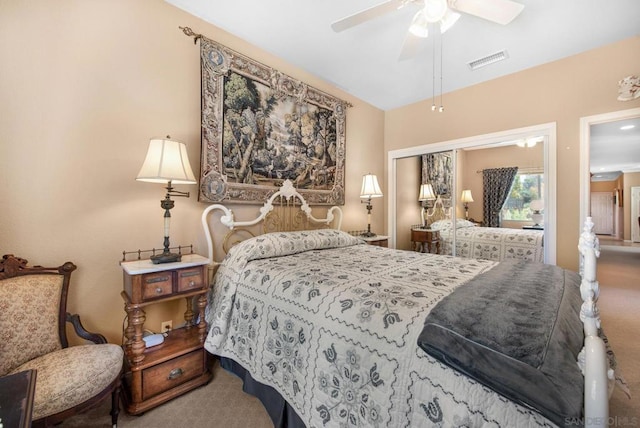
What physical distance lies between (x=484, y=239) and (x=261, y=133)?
3152mm

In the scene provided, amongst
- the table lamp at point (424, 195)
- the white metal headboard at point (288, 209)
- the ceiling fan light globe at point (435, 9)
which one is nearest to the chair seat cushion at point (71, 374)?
the white metal headboard at point (288, 209)

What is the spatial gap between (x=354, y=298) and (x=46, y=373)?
5.08ft

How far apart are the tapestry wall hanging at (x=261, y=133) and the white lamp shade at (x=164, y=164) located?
0.45m

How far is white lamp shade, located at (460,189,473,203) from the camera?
3644mm

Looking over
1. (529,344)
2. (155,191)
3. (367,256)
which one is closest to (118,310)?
(155,191)

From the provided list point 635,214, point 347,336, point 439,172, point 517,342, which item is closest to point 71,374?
point 347,336

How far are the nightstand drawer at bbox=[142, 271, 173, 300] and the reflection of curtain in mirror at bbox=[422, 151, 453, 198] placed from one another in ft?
11.7

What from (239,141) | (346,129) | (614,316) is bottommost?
(614,316)

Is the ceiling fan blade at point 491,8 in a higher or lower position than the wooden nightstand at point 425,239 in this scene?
higher

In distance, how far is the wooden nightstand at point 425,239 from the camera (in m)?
3.88

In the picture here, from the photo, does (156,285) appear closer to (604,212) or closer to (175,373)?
(175,373)

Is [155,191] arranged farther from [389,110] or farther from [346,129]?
[389,110]

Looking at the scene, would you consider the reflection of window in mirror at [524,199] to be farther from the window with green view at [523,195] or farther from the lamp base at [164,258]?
the lamp base at [164,258]

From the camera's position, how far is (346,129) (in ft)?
12.3
